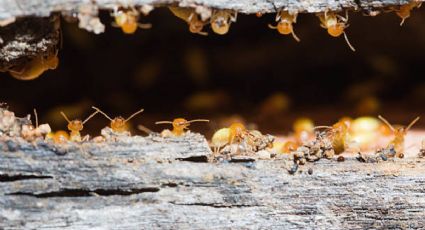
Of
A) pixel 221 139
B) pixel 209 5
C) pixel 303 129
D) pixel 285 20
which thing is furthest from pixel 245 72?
pixel 209 5

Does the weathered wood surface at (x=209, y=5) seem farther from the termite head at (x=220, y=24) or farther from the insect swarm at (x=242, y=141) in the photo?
the insect swarm at (x=242, y=141)

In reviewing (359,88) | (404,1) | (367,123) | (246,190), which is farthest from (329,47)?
(246,190)

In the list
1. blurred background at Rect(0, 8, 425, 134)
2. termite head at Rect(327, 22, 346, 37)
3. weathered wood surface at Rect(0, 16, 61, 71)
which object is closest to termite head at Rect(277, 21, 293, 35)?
termite head at Rect(327, 22, 346, 37)

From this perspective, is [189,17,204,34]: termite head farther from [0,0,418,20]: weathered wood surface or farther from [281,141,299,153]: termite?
[281,141,299,153]: termite

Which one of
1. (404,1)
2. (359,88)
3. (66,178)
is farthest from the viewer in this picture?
(359,88)

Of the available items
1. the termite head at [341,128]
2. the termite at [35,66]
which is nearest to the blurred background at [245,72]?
the termite head at [341,128]

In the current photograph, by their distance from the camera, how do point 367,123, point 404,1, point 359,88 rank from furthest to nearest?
1. point 359,88
2. point 367,123
3. point 404,1

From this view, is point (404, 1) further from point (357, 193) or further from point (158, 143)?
point (158, 143)
